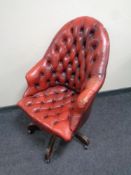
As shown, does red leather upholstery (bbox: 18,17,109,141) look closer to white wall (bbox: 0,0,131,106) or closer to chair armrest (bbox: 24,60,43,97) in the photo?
chair armrest (bbox: 24,60,43,97)

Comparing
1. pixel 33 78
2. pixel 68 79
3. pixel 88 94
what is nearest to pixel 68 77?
pixel 68 79

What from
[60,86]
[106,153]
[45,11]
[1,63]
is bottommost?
[106,153]

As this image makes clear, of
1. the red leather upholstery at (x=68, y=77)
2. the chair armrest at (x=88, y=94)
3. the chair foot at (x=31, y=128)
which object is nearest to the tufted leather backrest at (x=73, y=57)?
the red leather upholstery at (x=68, y=77)

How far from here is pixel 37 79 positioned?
2002 mm

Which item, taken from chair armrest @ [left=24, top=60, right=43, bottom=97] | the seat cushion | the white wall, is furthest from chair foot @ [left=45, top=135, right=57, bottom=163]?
the white wall

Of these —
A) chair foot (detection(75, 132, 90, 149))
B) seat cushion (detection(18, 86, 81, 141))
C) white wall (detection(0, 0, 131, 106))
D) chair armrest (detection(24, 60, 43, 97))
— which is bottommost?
chair foot (detection(75, 132, 90, 149))

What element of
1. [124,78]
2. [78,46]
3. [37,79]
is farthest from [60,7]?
[124,78]

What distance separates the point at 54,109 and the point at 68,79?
316 millimetres

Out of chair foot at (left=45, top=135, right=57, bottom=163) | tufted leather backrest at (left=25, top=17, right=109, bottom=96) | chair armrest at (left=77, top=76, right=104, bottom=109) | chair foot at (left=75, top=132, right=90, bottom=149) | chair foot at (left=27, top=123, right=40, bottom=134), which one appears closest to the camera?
chair armrest at (left=77, top=76, right=104, bottom=109)

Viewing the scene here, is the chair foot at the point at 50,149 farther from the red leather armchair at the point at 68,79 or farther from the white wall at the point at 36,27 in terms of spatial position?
the white wall at the point at 36,27

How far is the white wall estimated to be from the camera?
198 cm

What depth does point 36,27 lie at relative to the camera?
81.4 inches

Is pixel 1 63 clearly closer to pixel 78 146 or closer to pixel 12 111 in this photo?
pixel 12 111

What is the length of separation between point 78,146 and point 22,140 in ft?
1.65
